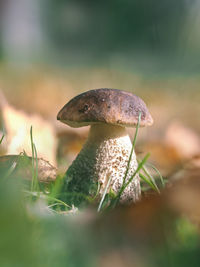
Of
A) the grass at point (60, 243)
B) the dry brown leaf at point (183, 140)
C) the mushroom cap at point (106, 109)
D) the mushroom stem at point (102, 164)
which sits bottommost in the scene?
the grass at point (60, 243)

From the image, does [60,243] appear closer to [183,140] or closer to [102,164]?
[102,164]

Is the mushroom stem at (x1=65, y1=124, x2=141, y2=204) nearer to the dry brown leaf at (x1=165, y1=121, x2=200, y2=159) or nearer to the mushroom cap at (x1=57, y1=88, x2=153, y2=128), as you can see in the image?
the mushroom cap at (x1=57, y1=88, x2=153, y2=128)

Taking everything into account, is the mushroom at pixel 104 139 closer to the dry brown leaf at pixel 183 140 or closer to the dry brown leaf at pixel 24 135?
the dry brown leaf at pixel 24 135

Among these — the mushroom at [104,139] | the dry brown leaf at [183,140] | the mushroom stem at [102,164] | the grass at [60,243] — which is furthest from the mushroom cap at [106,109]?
the dry brown leaf at [183,140]

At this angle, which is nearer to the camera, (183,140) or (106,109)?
(106,109)

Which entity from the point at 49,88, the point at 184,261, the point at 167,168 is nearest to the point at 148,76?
the point at 49,88

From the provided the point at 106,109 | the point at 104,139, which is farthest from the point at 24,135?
the point at 106,109

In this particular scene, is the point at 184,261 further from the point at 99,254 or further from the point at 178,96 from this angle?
the point at 178,96
